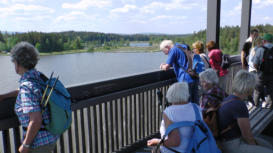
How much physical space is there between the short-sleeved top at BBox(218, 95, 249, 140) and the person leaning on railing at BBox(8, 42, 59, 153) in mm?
1406

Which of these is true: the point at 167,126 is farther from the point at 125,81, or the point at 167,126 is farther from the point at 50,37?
the point at 50,37

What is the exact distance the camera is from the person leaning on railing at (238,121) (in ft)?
6.82

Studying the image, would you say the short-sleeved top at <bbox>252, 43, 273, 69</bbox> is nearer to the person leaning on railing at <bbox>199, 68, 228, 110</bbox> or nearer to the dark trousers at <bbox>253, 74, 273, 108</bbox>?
the dark trousers at <bbox>253, 74, 273, 108</bbox>

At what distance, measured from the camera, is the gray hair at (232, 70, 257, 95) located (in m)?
2.15

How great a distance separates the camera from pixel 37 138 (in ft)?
5.82

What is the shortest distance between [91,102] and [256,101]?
350 centimetres

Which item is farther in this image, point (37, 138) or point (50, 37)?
point (50, 37)

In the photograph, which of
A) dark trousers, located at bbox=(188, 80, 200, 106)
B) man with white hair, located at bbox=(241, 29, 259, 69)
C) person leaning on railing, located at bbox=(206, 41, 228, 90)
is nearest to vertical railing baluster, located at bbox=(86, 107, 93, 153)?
dark trousers, located at bbox=(188, 80, 200, 106)

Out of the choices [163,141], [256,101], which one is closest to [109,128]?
[163,141]

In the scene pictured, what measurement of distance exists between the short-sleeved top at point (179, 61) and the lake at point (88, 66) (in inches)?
11.3

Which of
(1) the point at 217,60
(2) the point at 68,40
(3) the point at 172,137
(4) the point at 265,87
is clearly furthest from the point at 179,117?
(4) the point at 265,87

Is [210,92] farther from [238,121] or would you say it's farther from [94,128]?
[94,128]

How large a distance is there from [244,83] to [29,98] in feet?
5.56

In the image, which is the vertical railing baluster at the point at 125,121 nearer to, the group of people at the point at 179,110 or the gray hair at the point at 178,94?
the group of people at the point at 179,110
